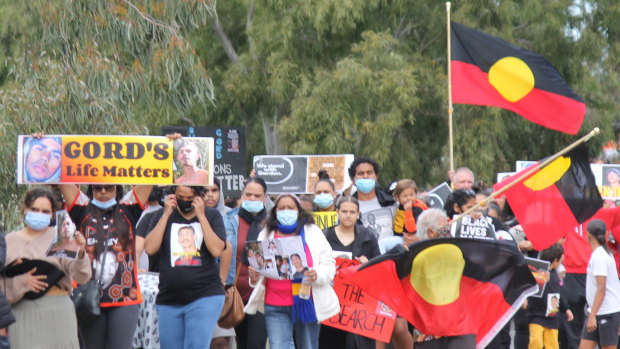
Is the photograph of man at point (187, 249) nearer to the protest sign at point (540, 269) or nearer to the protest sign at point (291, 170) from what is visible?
the protest sign at point (540, 269)

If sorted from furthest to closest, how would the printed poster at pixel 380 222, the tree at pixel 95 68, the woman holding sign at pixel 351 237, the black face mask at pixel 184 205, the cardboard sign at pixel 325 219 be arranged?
Result: the tree at pixel 95 68 < the cardboard sign at pixel 325 219 < the printed poster at pixel 380 222 < the woman holding sign at pixel 351 237 < the black face mask at pixel 184 205

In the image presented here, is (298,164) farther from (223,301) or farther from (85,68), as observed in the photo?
(223,301)

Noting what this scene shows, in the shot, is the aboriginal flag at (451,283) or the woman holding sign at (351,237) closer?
the aboriginal flag at (451,283)

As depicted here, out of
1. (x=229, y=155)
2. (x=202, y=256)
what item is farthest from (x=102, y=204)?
(x=229, y=155)

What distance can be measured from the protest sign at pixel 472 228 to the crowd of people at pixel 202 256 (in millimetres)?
79

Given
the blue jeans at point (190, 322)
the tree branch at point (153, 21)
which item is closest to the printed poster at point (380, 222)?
the blue jeans at point (190, 322)

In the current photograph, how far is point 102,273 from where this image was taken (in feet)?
31.0

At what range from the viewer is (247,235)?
11.2 metres

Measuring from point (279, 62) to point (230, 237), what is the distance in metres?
12.7

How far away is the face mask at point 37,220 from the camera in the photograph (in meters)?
8.93

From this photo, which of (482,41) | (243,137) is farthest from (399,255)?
(482,41)

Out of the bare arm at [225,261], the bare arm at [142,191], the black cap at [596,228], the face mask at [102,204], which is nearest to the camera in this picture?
the face mask at [102,204]

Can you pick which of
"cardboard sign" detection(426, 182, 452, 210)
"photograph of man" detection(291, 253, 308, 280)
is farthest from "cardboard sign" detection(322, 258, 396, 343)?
"cardboard sign" detection(426, 182, 452, 210)

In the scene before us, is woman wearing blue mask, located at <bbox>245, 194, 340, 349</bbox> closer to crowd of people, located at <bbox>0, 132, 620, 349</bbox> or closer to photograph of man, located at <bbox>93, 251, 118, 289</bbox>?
crowd of people, located at <bbox>0, 132, 620, 349</bbox>
